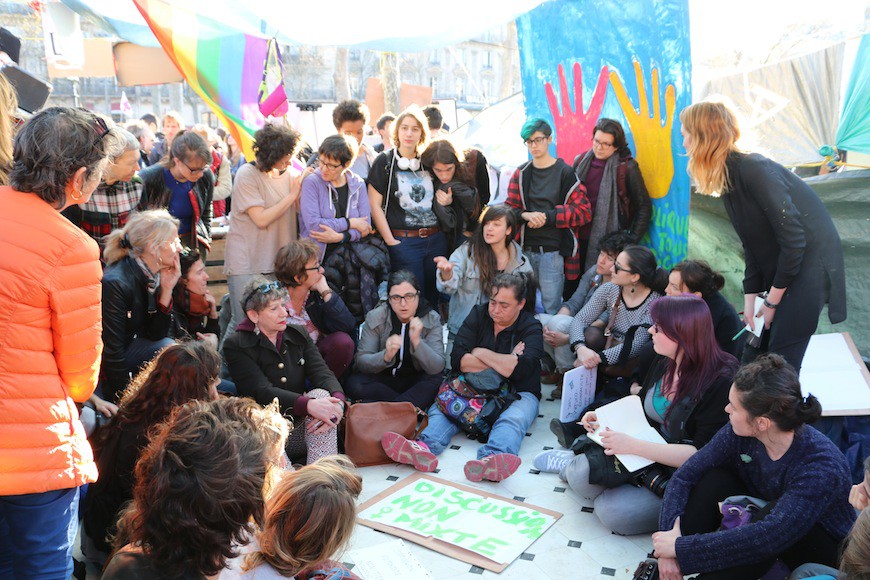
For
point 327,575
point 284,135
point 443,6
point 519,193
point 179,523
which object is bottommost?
point 327,575

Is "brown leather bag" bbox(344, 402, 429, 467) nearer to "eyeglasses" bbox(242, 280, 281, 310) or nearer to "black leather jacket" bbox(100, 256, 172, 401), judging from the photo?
"eyeglasses" bbox(242, 280, 281, 310)

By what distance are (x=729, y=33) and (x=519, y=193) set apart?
2111mm

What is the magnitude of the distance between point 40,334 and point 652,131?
13.6ft

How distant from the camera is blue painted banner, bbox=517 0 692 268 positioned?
15.4ft

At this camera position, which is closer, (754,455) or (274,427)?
(274,427)

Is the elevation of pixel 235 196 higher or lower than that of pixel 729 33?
lower

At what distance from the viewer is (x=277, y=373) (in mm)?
3992

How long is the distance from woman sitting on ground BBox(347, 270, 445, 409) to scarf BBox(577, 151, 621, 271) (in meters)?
1.42

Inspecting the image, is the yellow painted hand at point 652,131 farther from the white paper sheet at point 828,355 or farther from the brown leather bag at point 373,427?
the brown leather bag at point 373,427

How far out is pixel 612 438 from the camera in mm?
3320

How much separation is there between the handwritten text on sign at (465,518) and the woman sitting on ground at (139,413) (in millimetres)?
1102

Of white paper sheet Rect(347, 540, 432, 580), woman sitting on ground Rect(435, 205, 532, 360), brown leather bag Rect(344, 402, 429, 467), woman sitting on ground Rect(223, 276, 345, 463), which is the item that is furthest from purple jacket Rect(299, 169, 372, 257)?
white paper sheet Rect(347, 540, 432, 580)

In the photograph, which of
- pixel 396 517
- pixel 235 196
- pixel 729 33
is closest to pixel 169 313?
pixel 235 196

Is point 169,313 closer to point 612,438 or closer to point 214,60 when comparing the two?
point 214,60
